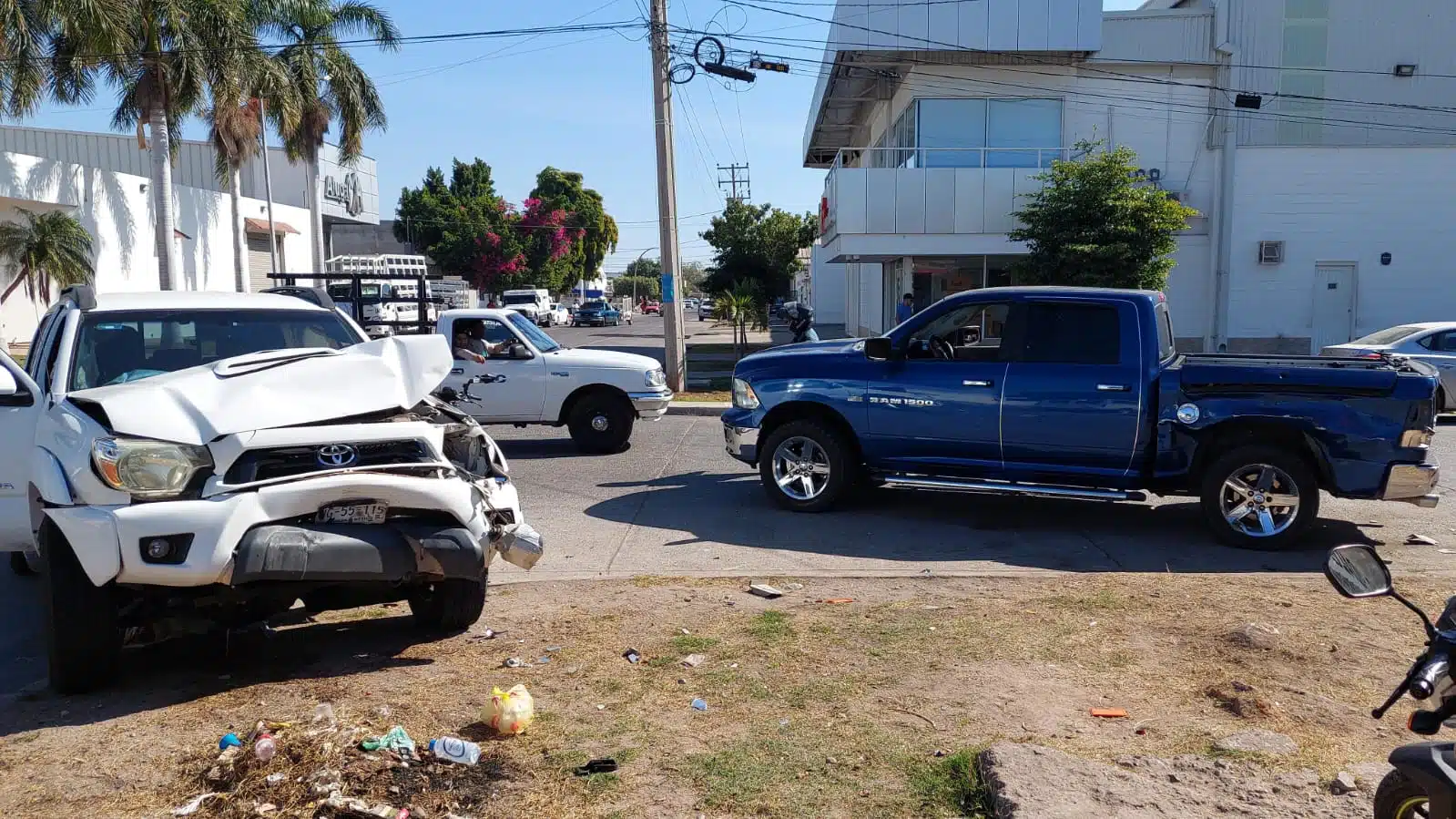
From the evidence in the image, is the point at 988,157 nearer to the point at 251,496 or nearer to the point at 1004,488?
the point at 1004,488

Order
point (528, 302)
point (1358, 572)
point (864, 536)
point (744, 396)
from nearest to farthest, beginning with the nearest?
point (1358, 572) → point (864, 536) → point (744, 396) → point (528, 302)

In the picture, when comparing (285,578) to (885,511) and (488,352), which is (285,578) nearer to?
(885,511)

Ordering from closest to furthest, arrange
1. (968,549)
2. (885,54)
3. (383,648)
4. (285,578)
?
(285,578), (383,648), (968,549), (885,54)

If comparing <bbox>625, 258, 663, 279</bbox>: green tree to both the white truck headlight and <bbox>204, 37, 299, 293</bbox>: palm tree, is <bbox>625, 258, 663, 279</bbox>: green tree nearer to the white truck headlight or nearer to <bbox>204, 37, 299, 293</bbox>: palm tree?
<bbox>204, 37, 299, 293</bbox>: palm tree

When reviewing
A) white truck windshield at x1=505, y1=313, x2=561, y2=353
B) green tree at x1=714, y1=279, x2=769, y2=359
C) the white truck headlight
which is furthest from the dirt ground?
green tree at x1=714, y1=279, x2=769, y2=359

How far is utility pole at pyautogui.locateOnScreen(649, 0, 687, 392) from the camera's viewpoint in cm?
2017

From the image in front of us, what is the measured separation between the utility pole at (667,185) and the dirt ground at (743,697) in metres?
13.9

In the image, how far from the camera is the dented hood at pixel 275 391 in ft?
16.5

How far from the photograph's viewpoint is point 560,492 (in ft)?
35.8

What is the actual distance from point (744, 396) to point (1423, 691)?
749cm

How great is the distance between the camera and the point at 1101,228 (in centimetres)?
2103

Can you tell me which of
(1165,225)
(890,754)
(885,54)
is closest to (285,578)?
(890,754)

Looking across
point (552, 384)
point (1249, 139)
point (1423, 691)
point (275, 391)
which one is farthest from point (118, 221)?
point (1423, 691)

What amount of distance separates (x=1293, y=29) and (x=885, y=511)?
20907 millimetres
